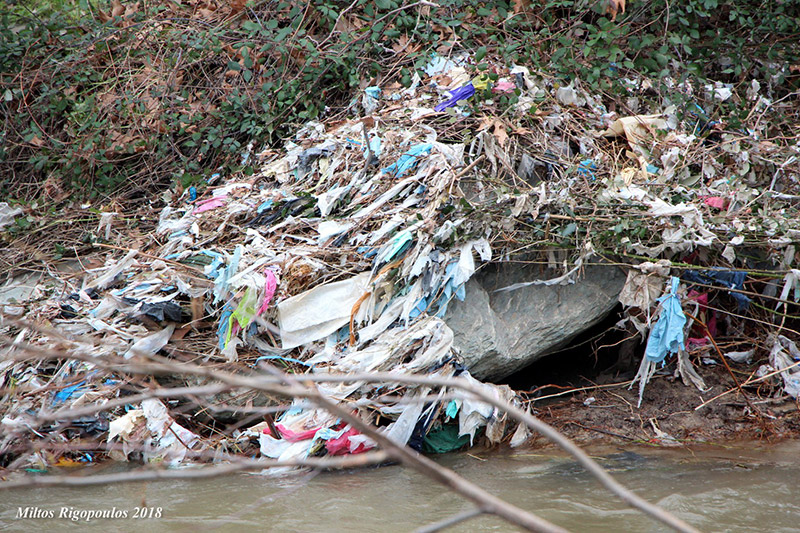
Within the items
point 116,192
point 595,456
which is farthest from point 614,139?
point 116,192

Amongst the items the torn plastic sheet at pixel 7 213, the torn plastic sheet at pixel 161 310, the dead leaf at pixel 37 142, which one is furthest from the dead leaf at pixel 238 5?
the torn plastic sheet at pixel 161 310

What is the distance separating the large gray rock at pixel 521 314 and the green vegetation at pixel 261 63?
1.22 metres

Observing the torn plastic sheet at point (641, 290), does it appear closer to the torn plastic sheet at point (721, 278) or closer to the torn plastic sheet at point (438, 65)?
the torn plastic sheet at point (721, 278)

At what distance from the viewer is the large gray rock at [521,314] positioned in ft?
11.9

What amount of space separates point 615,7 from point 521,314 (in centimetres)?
235

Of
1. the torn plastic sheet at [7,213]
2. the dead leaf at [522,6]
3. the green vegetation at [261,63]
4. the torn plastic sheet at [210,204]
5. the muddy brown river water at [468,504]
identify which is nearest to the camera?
the muddy brown river water at [468,504]

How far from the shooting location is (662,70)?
463cm

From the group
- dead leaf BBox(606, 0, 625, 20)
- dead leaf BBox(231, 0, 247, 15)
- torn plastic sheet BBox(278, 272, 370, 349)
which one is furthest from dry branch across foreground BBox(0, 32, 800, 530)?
dead leaf BBox(231, 0, 247, 15)

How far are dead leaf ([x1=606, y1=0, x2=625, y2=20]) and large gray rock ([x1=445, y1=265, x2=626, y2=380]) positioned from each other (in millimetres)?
1944

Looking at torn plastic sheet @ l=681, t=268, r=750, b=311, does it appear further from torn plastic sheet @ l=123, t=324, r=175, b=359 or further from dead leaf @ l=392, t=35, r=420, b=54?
torn plastic sheet @ l=123, t=324, r=175, b=359

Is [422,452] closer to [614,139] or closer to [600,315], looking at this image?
[600,315]

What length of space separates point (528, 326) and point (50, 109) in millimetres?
4593

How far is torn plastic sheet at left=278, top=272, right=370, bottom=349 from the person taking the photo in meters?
3.58

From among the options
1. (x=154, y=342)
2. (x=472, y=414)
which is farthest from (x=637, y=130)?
(x=154, y=342)
